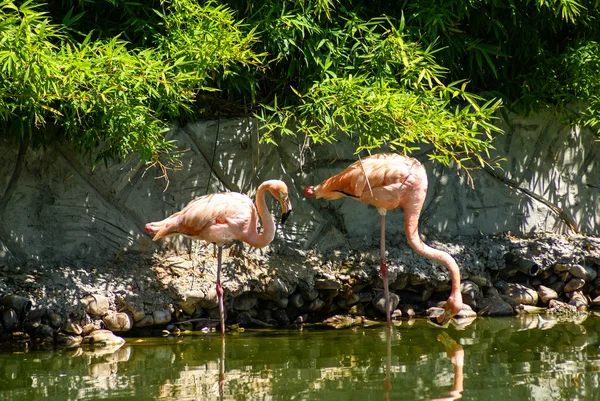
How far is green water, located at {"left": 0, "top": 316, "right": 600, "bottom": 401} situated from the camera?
4398mm

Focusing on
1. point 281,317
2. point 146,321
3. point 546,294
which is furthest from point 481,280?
point 146,321

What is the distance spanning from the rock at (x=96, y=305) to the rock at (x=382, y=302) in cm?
193

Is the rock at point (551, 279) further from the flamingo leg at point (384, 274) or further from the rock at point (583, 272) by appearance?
the flamingo leg at point (384, 274)

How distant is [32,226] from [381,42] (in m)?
2.70

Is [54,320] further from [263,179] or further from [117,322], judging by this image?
[263,179]

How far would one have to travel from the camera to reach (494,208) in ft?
24.0

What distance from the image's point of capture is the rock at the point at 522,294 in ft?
22.7

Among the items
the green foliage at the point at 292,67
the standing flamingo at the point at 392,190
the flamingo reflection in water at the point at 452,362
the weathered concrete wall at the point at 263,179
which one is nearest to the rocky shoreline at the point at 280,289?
the weathered concrete wall at the point at 263,179

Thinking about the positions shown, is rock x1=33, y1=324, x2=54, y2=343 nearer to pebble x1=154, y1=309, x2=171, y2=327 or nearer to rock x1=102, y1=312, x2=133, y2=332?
rock x1=102, y1=312, x2=133, y2=332

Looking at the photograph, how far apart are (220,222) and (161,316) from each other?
2.49 feet

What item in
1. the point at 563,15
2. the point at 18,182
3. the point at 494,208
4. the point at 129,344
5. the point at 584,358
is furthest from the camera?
the point at 494,208

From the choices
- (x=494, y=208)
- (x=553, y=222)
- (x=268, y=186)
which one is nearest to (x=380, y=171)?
(x=268, y=186)

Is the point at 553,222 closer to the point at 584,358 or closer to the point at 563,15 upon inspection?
the point at 563,15

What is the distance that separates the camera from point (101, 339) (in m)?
5.66
